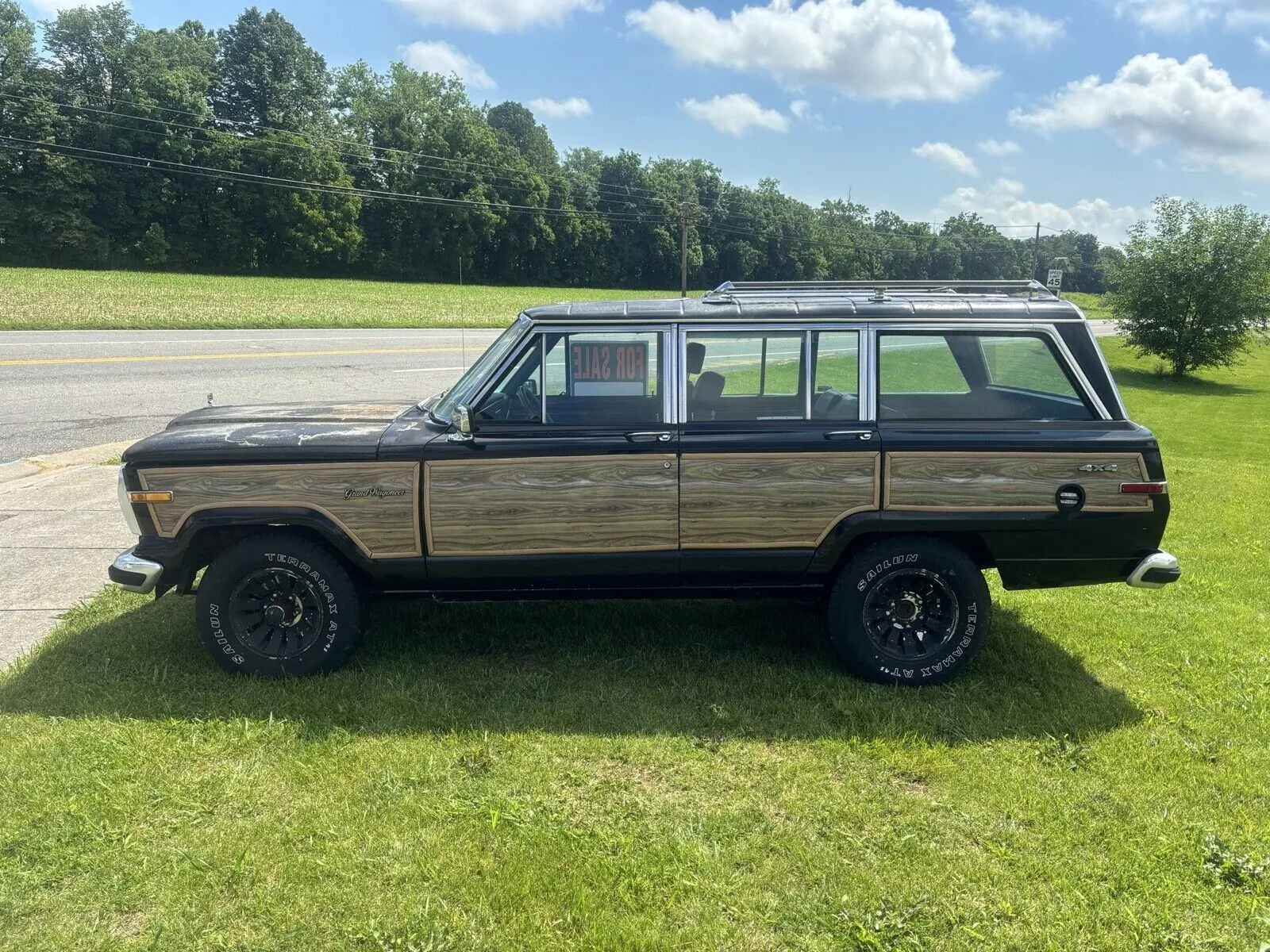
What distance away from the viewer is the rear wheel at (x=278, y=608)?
13.6 ft

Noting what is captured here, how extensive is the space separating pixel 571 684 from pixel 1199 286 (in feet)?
99.1

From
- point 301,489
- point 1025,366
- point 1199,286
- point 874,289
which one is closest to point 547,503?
point 301,489

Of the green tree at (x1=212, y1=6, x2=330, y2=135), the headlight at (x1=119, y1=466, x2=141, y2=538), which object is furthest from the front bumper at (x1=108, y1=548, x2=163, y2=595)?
the green tree at (x1=212, y1=6, x2=330, y2=135)

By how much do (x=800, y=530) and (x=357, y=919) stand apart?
2509 millimetres

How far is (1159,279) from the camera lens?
1099 inches

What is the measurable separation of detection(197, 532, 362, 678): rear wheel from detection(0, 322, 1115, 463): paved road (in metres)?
6.78

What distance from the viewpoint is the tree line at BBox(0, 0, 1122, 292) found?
5575cm

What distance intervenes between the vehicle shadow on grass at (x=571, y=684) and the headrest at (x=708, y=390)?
1.37 meters

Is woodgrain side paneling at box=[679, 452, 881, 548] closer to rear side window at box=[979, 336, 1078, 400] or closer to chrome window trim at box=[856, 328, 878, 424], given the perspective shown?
chrome window trim at box=[856, 328, 878, 424]

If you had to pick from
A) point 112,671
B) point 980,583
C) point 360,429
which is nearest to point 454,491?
point 360,429

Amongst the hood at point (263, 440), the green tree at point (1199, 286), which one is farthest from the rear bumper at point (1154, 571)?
the green tree at point (1199, 286)

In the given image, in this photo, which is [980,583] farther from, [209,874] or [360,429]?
[209,874]

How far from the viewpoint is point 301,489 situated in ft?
13.3

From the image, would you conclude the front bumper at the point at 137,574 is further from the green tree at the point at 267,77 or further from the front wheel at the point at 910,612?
the green tree at the point at 267,77
